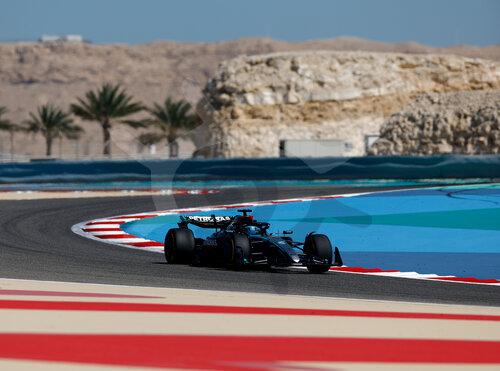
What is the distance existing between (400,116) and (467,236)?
1298 inches

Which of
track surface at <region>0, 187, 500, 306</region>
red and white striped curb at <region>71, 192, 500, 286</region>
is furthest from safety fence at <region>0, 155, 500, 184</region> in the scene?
track surface at <region>0, 187, 500, 306</region>

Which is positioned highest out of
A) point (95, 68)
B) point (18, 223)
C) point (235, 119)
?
point (95, 68)

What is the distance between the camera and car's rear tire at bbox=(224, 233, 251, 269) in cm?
940

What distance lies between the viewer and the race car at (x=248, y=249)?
367 inches

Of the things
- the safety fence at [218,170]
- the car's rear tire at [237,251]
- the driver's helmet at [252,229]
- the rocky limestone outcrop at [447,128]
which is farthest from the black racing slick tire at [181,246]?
the rocky limestone outcrop at [447,128]

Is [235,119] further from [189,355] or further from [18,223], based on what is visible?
[189,355]

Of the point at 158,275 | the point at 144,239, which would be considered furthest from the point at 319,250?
the point at 144,239

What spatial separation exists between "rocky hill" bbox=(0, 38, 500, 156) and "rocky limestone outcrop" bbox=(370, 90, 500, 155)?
252 feet

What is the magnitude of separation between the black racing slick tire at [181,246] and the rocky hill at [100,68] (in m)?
107

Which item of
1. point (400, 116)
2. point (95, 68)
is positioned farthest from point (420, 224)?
point (95, 68)

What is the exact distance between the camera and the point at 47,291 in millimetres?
7184

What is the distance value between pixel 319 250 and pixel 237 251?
0.95 meters

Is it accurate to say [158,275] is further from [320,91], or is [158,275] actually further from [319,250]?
[320,91]

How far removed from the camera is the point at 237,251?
9469mm
